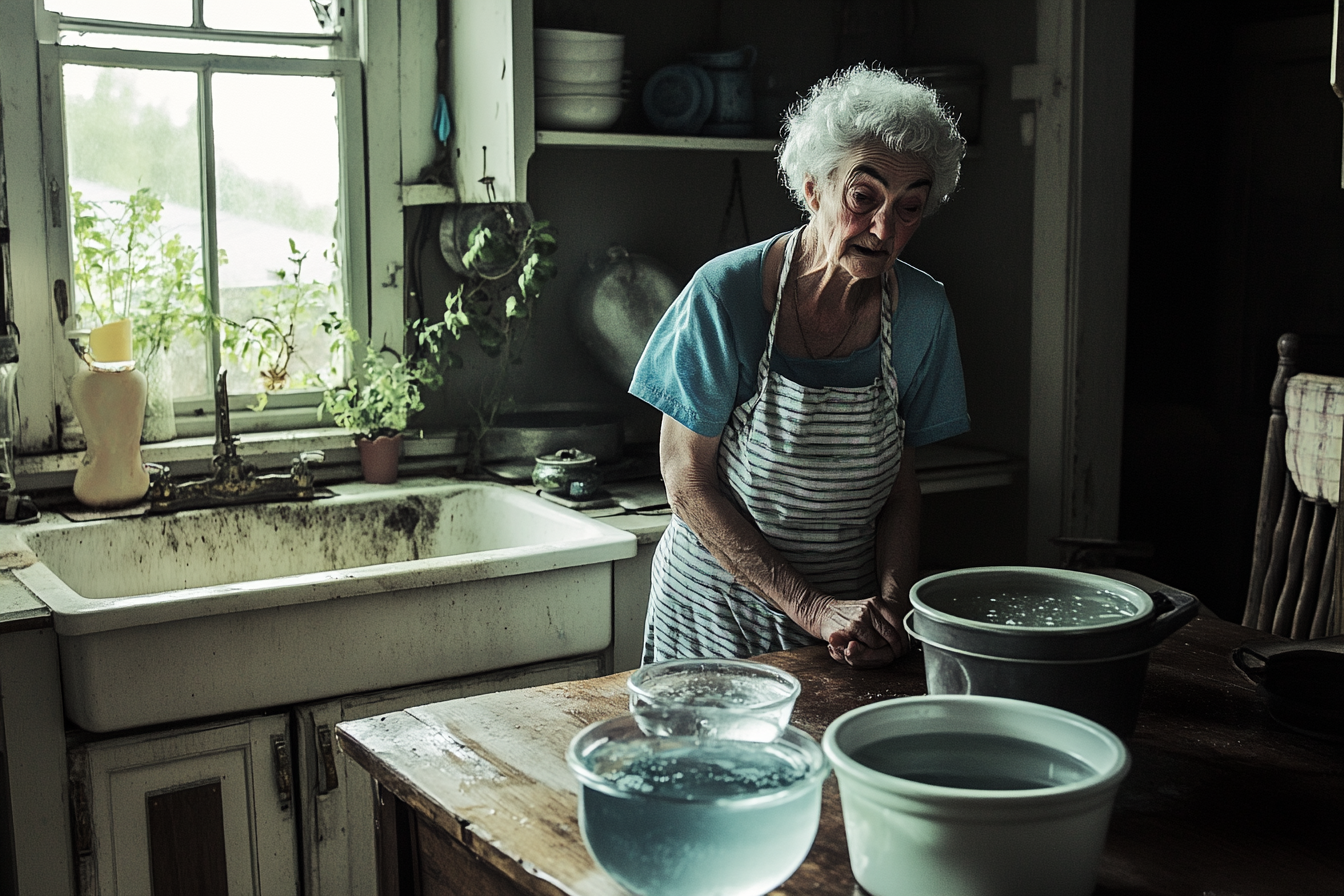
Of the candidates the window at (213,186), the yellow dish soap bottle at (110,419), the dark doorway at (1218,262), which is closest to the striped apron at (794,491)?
the yellow dish soap bottle at (110,419)

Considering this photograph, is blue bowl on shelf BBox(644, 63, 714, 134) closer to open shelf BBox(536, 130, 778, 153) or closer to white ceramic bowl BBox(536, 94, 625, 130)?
open shelf BBox(536, 130, 778, 153)

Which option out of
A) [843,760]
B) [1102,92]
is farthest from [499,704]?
[1102,92]

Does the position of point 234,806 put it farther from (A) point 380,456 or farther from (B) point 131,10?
(B) point 131,10

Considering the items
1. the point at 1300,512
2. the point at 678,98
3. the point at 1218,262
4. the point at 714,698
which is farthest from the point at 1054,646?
the point at 1218,262

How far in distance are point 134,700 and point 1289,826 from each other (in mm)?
1530

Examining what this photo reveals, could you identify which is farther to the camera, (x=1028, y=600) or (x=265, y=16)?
(x=265, y=16)

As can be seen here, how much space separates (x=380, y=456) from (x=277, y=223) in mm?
549

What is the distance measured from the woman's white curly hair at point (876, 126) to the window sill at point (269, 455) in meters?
1.33

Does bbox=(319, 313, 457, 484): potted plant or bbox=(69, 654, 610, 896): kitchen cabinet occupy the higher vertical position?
bbox=(319, 313, 457, 484): potted plant

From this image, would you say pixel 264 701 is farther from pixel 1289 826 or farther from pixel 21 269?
pixel 1289 826

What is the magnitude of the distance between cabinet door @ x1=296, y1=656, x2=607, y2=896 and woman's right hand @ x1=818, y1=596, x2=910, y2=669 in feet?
2.83

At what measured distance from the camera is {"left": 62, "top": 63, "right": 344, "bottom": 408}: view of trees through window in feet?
8.31

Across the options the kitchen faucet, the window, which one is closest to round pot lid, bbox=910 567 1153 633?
the kitchen faucet

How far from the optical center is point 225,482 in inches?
98.1
